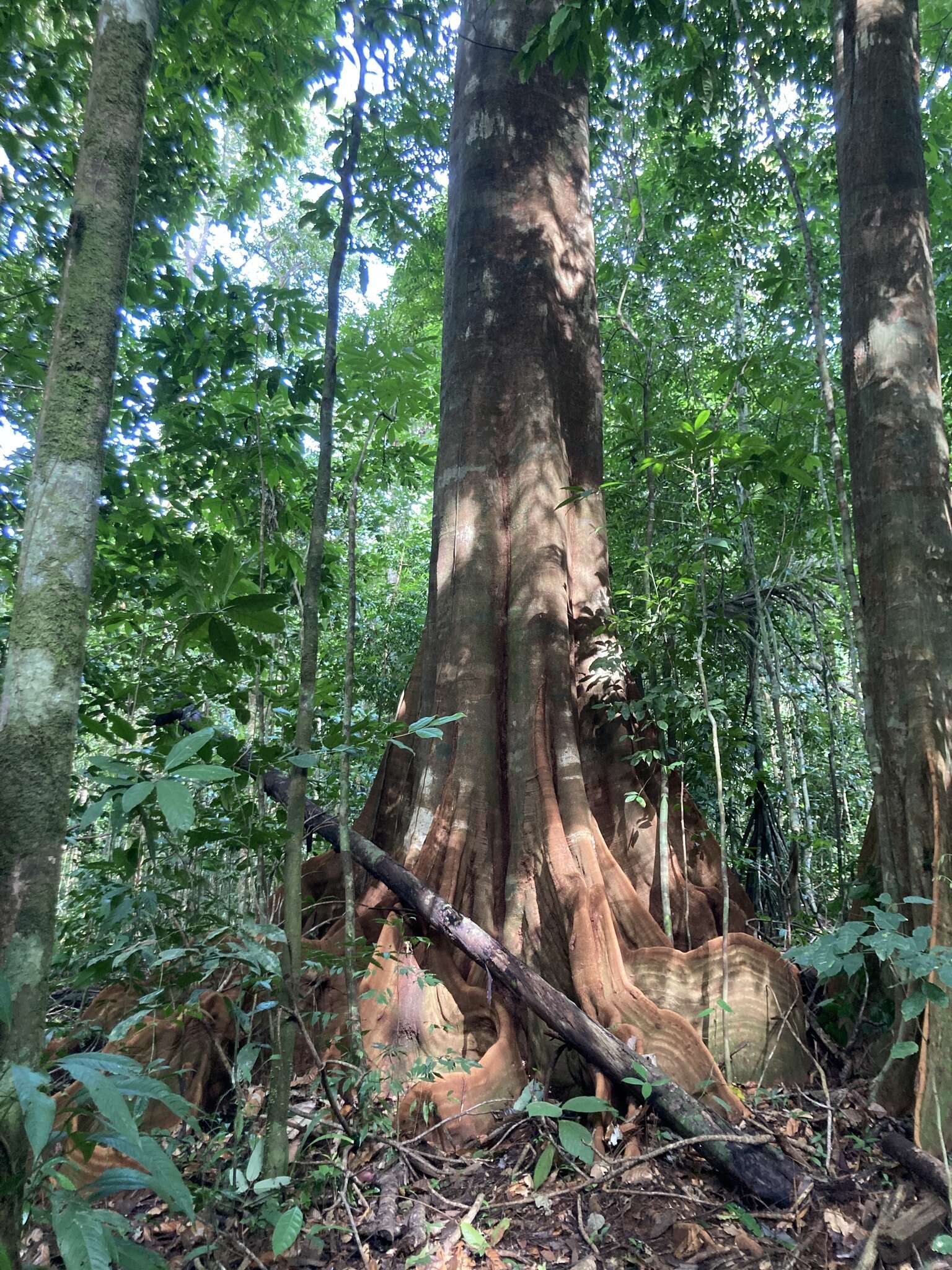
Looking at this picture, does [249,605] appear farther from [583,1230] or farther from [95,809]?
[583,1230]

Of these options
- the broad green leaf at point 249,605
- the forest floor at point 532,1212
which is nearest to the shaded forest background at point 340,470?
the broad green leaf at point 249,605

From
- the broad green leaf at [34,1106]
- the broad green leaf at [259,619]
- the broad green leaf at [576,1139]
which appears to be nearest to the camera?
the broad green leaf at [34,1106]

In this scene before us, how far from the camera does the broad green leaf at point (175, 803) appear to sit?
1.46m

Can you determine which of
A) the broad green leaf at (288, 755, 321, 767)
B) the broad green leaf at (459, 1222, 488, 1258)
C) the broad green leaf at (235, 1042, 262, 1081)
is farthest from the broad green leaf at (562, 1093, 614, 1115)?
the broad green leaf at (288, 755, 321, 767)

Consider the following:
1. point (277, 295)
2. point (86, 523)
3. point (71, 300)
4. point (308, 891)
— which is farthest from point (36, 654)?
point (277, 295)

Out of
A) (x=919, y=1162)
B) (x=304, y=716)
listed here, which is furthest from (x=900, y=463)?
(x=304, y=716)

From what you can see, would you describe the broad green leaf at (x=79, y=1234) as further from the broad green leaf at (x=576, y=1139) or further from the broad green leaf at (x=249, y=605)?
the broad green leaf at (x=576, y=1139)

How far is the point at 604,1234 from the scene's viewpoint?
2449mm

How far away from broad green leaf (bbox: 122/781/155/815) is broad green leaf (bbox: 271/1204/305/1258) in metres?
1.41

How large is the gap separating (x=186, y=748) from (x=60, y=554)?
20.9 inches

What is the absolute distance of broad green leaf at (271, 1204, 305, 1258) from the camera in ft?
6.93

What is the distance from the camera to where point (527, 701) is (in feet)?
13.5

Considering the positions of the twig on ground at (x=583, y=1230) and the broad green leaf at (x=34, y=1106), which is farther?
the twig on ground at (x=583, y=1230)

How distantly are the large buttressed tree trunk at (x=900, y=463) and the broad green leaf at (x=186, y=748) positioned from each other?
115 inches
